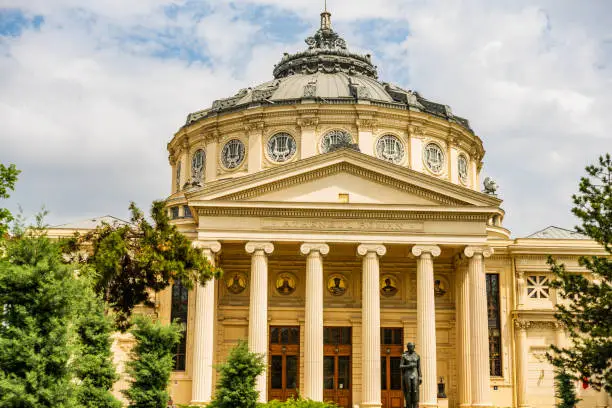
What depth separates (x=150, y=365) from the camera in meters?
31.3

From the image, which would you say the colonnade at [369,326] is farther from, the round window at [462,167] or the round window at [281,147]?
the round window at [462,167]

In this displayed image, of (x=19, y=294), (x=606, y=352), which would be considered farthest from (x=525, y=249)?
(x=19, y=294)

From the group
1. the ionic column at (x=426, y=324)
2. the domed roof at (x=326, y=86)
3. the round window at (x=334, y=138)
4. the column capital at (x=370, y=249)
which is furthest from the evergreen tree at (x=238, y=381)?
the domed roof at (x=326, y=86)

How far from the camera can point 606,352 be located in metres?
31.2

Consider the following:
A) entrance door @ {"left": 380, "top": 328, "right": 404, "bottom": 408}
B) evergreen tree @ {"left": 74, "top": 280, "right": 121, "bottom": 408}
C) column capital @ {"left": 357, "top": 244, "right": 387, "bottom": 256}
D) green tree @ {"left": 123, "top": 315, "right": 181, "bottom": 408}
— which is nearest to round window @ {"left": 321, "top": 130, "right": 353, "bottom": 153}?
column capital @ {"left": 357, "top": 244, "right": 387, "bottom": 256}

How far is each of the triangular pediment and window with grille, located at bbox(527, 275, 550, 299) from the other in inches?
364

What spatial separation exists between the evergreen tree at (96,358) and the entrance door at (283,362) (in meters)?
18.7

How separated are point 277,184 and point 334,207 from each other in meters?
3.37

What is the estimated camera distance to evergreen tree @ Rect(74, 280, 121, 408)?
98.4 feet

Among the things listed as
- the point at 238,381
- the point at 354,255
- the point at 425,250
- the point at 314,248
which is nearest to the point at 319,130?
the point at 354,255

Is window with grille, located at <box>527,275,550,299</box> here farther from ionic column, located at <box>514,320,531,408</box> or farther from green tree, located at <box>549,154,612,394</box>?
green tree, located at <box>549,154,612,394</box>

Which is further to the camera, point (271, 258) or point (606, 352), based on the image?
point (271, 258)

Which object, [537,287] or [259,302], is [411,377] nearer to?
[259,302]

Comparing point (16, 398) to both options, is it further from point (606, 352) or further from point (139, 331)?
point (606, 352)
